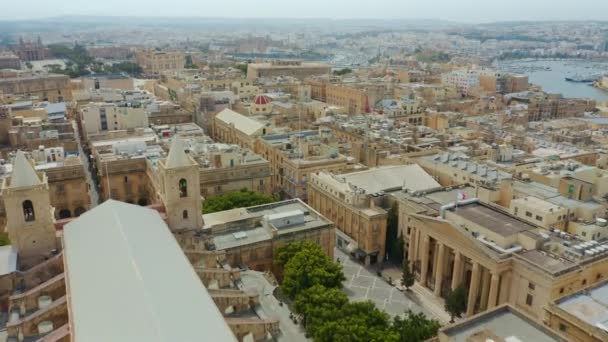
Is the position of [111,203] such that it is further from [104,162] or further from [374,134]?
[374,134]

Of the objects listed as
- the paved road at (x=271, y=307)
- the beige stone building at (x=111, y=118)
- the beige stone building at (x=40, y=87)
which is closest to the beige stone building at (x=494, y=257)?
the paved road at (x=271, y=307)

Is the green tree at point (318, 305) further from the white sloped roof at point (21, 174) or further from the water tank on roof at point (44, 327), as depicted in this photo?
the white sloped roof at point (21, 174)

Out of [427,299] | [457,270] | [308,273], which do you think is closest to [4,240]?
[308,273]

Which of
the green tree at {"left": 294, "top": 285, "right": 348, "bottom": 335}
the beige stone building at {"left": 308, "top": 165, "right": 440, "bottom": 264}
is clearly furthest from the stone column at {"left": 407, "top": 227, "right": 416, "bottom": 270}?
the green tree at {"left": 294, "top": 285, "right": 348, "bottom": 335}

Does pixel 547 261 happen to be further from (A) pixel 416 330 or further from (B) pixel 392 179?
(B) pixel 392 179

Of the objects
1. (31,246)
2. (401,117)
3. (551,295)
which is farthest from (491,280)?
(401,117)

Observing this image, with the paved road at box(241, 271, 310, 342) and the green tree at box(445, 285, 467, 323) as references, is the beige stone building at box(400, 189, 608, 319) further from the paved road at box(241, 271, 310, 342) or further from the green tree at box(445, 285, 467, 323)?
the paved road at box(241, 271, 310, 342)
